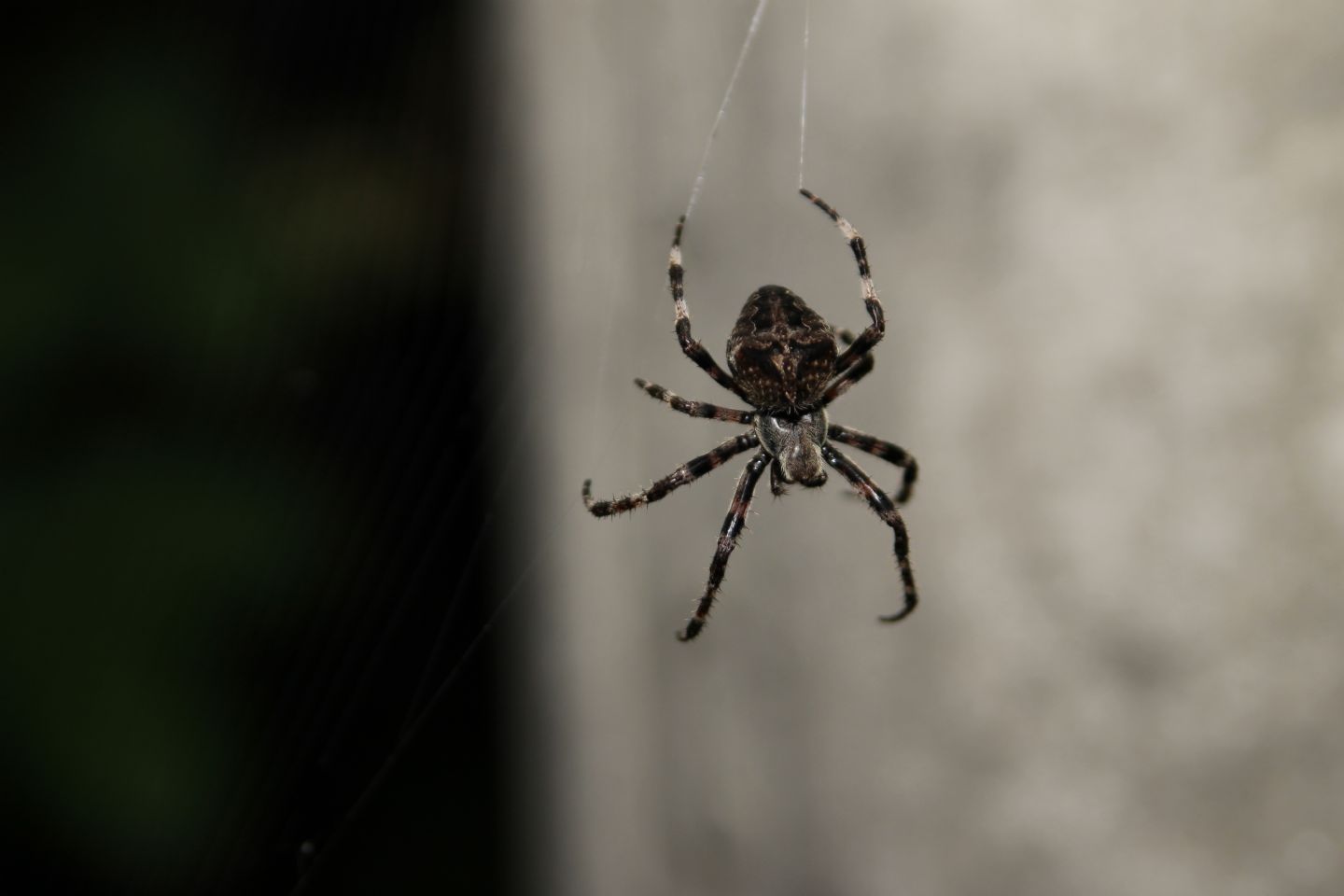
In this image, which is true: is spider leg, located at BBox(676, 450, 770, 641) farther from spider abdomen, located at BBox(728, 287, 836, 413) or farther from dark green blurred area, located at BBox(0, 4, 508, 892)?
dark green blurred area, located at BBox(0, 4, 508, 892)

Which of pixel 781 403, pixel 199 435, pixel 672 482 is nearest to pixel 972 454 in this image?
pixel 781 403

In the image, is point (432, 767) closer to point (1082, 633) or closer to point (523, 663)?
point (523, 663)

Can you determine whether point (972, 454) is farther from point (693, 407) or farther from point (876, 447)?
point (693, 407)

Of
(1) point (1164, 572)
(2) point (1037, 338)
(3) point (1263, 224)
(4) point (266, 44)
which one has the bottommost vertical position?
(1) point (1164, 572)

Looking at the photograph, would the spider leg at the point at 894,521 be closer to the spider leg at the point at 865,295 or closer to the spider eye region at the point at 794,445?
the spider eye region at the point at 794,445

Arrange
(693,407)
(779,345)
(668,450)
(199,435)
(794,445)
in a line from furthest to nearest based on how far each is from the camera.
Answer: (668,450), (199,435), (794,445), (693,407), (779,345)

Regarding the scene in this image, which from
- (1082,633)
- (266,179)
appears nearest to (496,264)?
(266,179)
